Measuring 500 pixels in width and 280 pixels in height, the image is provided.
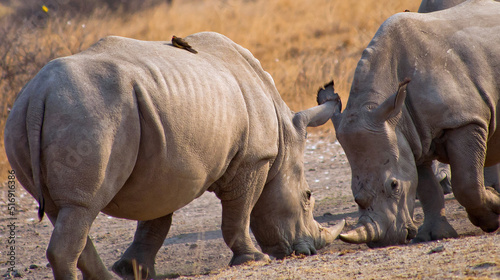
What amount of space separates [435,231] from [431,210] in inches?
7.7

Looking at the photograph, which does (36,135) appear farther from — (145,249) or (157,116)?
(145,249)

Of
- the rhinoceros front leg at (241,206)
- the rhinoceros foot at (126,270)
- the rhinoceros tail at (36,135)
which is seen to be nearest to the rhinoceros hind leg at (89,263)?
the rhinoceros tail at (36,135)

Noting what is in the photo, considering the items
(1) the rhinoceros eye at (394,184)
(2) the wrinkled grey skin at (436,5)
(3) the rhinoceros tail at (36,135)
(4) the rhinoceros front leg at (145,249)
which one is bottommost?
(4) the rhinoceros front leg at (145,249)

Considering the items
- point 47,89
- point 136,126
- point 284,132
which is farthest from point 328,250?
point 47,89

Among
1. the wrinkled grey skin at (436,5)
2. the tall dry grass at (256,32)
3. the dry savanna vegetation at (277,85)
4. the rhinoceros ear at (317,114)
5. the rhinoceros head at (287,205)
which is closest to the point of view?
the dry savanna vegetation at (277,85)

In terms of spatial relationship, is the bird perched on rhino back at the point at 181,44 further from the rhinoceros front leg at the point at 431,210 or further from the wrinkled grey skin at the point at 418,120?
the rhinoceros front leg at the point at 431,210

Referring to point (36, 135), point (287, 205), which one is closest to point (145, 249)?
point (287, 205)

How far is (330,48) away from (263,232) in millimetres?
10453

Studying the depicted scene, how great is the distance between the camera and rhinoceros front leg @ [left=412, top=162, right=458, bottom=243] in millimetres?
6129

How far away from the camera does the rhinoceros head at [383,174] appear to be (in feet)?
19.4

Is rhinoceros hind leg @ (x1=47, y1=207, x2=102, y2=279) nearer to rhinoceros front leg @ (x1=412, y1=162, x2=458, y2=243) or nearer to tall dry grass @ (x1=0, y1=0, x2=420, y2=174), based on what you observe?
rhinoceros front leg @ (x1=412, y1=162, x2=458, y2=243)

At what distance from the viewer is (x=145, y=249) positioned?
5.88 metres

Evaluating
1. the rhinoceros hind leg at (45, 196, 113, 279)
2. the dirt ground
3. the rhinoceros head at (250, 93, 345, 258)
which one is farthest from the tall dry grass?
the rhinoceros hind leg at (45, 196, 113, 279)

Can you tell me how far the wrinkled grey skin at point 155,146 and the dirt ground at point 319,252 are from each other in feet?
1.65
